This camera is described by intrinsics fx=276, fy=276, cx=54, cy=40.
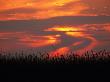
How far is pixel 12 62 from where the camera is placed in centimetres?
1016

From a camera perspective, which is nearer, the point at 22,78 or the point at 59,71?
the point at 22,78

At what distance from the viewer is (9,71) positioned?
920 cm

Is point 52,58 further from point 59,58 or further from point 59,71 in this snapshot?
point 59,71

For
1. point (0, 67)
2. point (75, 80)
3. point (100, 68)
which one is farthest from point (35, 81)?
point (100, 68)

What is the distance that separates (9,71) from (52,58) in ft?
6.81

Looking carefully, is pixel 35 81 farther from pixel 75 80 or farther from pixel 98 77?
pixel 98 77

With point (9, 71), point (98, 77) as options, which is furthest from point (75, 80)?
point (9, 71)

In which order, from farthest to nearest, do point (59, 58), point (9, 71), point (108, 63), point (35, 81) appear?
point (59, 58), point (108, 63), point (9, 71), point (35, 81)

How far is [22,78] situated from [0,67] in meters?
1.33

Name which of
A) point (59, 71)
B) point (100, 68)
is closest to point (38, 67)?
point (59, 71)

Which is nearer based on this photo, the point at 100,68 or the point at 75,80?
the point at 75,80

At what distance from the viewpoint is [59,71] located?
923 centimetres

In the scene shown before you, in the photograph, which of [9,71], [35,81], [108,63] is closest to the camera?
[35,81]

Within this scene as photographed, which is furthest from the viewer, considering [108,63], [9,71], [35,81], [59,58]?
[59,58]
